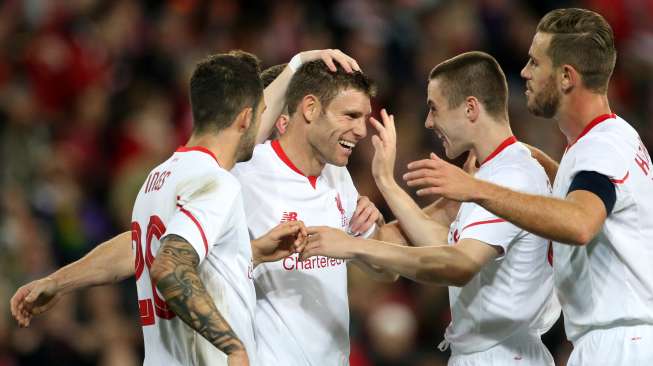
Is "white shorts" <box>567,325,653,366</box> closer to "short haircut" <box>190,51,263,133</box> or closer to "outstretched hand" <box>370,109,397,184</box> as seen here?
"outstretched hand" <box>370,109,397,184</box>

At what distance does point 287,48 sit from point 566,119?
21.2 ft

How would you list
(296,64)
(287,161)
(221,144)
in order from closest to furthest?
(221,144), (287,161), (296,64)

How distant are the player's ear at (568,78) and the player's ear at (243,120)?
1.59 metres

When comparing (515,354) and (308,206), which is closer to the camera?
(515,354)

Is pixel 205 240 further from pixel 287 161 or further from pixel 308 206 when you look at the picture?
pixel 287 161

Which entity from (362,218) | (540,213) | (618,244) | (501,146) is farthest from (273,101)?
(618,244)

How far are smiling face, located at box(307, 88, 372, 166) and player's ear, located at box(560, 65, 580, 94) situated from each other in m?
1.15

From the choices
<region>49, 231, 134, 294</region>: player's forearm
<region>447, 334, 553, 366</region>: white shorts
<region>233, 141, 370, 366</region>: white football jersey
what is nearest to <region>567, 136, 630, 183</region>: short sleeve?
<region>447, 334, 553, 366</region>: white shorts

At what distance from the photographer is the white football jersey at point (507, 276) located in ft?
18.4

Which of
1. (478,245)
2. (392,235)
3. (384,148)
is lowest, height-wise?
(392,235)

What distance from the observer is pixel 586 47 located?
5473 mm

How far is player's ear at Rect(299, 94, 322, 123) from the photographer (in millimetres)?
6094

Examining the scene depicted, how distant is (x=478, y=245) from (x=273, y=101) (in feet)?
4.89

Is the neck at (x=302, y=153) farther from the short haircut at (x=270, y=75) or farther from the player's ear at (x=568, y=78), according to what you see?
the player's ear at (x=568, y=78)
